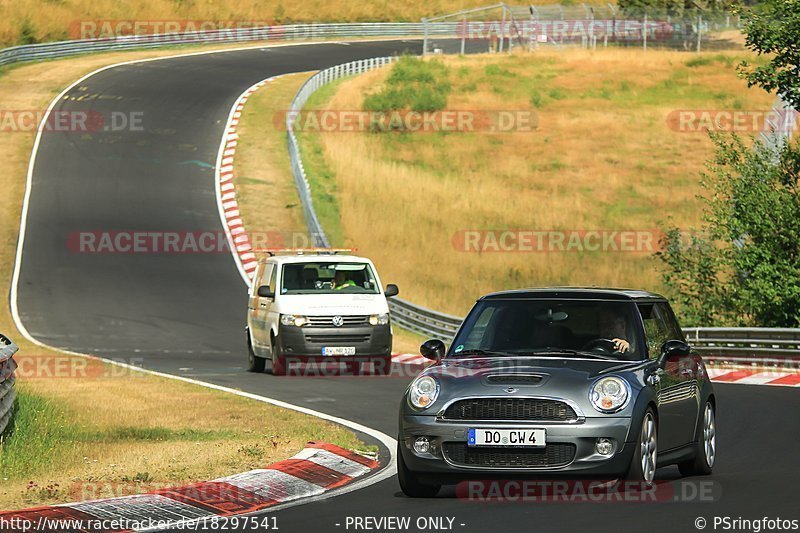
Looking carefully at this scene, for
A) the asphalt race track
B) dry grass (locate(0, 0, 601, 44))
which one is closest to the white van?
the asphalt race track

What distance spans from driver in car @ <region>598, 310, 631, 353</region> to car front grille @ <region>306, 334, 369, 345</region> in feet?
40.7

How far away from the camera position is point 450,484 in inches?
455

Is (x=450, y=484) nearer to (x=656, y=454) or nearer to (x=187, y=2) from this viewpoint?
(x=656, y=454)

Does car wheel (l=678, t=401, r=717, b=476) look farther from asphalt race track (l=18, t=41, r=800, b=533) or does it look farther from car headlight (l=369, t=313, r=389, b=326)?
car headlight (l=369, t=313, r=389, b=326)

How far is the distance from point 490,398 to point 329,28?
77682 millimetres

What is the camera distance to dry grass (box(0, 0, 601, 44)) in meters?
81.2

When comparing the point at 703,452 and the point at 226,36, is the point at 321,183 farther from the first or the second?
the point at 703,452

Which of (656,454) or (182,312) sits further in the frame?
(182,312)

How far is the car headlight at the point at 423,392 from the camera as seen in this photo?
11.0 meters

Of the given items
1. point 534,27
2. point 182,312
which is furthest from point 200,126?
point 534,27

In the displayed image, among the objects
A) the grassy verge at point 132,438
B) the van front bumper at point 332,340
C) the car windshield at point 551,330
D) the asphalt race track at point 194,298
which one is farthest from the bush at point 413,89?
the car windshield at point 551,330

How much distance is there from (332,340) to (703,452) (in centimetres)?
1225

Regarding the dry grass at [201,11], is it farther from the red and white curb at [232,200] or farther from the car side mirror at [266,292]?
the car side mirror at [266,292]

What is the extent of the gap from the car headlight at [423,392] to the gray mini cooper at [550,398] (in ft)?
0.03
